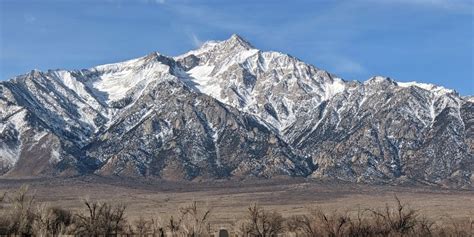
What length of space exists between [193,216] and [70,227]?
15424mm

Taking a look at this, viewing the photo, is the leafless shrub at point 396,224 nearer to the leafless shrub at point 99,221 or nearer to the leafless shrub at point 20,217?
the leafless shrub at point 99,221

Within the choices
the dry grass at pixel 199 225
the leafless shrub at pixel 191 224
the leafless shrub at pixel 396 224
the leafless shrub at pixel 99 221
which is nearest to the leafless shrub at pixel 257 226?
the dry grass at pixel 199 225

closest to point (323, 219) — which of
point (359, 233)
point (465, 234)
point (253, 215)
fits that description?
point (359, 233)

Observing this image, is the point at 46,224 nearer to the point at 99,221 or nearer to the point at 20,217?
the point at 20,217

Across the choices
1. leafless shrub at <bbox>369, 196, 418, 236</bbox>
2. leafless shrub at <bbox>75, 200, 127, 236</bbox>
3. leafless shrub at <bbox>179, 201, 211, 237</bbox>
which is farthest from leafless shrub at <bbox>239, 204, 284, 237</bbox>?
leafless shrub at <bbox>75, 200, 127, 236</bbox>

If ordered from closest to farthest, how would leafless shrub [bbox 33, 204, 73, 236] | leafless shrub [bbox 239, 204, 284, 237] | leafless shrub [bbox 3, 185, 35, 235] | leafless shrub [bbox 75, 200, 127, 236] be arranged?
1. leafless shrub [bbox 33, 204, 73, 236]
2. leafless shrub [bbox 3, 185, 35, 235]
3. leafless shrub [bbox 75, 200, 127, 236]
4. leafless shrub [bbox 239, 204, 284, 237]

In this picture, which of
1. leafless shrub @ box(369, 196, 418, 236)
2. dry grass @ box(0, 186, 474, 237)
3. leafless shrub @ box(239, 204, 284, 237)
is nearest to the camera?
dry grass @ box(0, 186, 474, 237)

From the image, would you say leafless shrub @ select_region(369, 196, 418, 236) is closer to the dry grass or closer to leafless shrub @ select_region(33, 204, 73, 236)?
the dry grass

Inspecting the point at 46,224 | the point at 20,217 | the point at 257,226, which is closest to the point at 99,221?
the point at 46,224

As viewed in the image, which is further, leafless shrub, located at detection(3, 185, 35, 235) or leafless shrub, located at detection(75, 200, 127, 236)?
leafless shrub, located at detection(75, 200, 127, 236)

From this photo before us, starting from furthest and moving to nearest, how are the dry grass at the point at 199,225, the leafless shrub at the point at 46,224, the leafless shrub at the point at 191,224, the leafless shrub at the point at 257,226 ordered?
the leafless shrub at the point at 257,226 < the dry grass at the point at 199,225 < the leafless shrub at the point at 191,224 < the leafless shrub at the point at 46,224

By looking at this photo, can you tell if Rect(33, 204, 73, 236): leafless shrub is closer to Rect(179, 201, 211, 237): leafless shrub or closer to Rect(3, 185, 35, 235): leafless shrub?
Rect(3, 185, 35, 235): leafless shrub

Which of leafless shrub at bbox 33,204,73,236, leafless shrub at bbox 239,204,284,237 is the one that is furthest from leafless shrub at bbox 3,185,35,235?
leafless shrub at bbox 239,204,284,237

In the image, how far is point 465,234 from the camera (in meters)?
79.1
